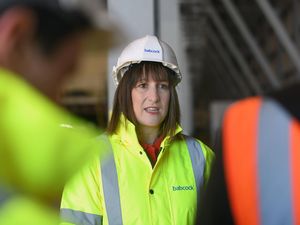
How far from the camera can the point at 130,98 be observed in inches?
83.4

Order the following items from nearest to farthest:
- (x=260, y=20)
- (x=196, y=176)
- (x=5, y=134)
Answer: (x=5, y=134), (x=196, y=176), (x=260, y=20)

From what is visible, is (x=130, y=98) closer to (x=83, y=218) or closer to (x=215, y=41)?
(x=83, y=218)

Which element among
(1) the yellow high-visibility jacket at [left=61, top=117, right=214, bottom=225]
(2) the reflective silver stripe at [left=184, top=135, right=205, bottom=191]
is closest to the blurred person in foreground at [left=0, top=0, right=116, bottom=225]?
(1) the yellow high-visibility jacket at [left=61, top=117, right=214, bottom=225]

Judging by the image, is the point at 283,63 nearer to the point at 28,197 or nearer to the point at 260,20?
the point at 260,20

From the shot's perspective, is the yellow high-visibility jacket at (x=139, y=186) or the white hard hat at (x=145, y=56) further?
the white hard hat at (x=145, y=56)

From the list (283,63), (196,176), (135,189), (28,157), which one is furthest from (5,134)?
(283,63)

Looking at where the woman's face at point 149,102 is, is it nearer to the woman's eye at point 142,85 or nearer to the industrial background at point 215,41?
the woman's eye at point 142,85

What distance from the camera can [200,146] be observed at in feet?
6.97

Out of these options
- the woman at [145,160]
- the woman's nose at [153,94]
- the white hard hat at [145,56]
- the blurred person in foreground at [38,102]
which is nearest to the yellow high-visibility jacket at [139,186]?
the woman at [145,160]

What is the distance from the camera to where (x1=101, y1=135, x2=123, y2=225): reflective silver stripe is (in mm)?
1850

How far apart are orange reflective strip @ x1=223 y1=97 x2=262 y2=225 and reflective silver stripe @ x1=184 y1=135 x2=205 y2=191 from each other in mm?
1191

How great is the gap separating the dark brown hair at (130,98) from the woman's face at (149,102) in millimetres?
16

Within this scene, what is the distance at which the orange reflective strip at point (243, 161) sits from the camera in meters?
0.78

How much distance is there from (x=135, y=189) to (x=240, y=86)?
11324mm
